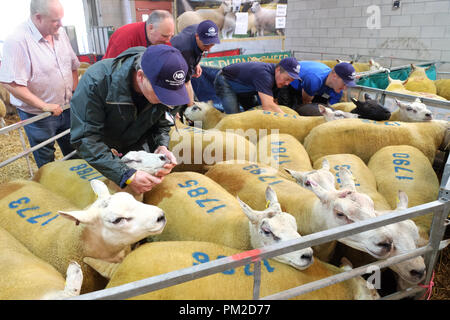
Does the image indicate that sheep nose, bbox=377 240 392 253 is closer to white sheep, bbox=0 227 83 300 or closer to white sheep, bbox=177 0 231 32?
white sheep, bbox=0 227 83 300

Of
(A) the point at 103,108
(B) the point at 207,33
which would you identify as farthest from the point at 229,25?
(A) the point at 103,108

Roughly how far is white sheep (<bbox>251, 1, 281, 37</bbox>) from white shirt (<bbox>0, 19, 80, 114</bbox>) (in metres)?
8.54

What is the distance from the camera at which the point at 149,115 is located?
86.1 inches

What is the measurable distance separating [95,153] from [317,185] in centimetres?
138

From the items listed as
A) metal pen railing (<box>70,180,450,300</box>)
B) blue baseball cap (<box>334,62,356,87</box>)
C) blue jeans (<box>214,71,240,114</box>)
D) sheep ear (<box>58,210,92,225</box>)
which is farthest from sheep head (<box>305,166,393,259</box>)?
blue jeans (<box>214,71,240,114</box>)

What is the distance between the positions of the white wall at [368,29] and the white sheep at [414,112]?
16.2ft

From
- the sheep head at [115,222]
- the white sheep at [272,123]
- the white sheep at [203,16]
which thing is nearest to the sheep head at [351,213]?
the sheep head at [115,222]

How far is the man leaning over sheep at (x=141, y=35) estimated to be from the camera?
3.25 m

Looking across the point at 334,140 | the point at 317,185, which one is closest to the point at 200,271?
the point at 317,185

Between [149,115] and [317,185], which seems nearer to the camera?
[317,185]

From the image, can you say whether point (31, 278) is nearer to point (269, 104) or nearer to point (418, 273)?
point (418, 273)

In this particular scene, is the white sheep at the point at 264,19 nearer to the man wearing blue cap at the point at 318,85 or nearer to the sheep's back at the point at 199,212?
the man wearing blue cap at the point at 318,85

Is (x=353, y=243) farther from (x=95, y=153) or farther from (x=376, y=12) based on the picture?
(x=376, y=12)

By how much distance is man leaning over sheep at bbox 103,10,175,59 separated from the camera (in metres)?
3.25
